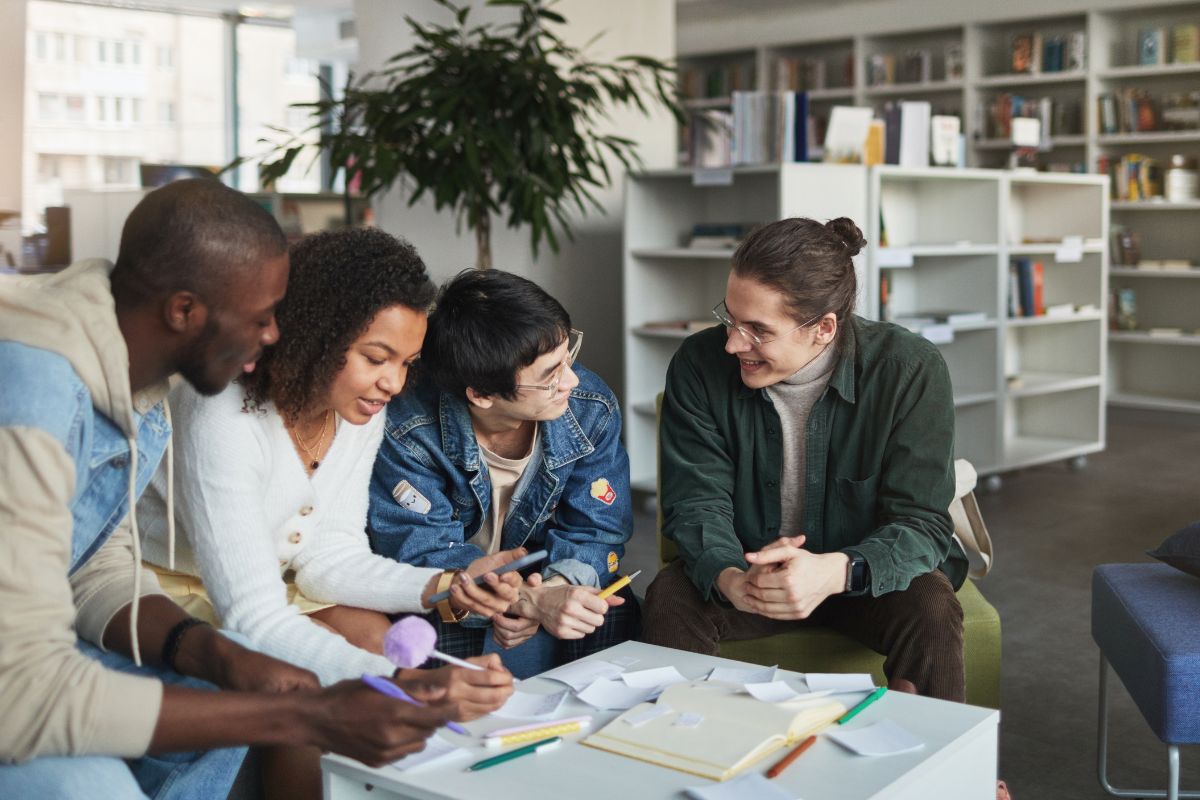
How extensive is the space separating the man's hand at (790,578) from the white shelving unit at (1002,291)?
9.32ft

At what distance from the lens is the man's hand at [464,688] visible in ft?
4.49

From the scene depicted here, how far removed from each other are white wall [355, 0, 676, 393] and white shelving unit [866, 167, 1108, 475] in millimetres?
1209

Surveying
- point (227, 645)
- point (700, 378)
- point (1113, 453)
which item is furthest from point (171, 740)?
point (1113, 453)

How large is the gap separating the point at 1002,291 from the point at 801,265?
11.2ft

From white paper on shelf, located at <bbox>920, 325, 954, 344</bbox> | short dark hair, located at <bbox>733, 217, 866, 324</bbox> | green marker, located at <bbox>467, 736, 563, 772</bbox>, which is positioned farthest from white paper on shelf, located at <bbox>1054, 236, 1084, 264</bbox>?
green marker, located at <bbox>467, 736, 563, 772</bbox>

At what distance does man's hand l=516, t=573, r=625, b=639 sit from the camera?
1.93 m

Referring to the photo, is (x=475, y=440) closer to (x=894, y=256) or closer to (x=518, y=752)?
(x=518, y=752)

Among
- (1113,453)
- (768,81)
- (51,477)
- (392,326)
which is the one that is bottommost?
(1113,453)

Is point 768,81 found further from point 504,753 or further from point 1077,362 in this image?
point 504,753

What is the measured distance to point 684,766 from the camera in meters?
1.40

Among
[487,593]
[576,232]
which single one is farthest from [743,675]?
[576,232]

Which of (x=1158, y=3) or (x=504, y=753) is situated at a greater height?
(x=1158, y=3)

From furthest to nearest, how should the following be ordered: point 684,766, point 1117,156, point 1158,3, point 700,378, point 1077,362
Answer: point 1117,156 < point 1158,3 < point 1077,362 < point 700,378 < point 684,766

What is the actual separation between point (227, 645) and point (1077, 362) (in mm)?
5179
